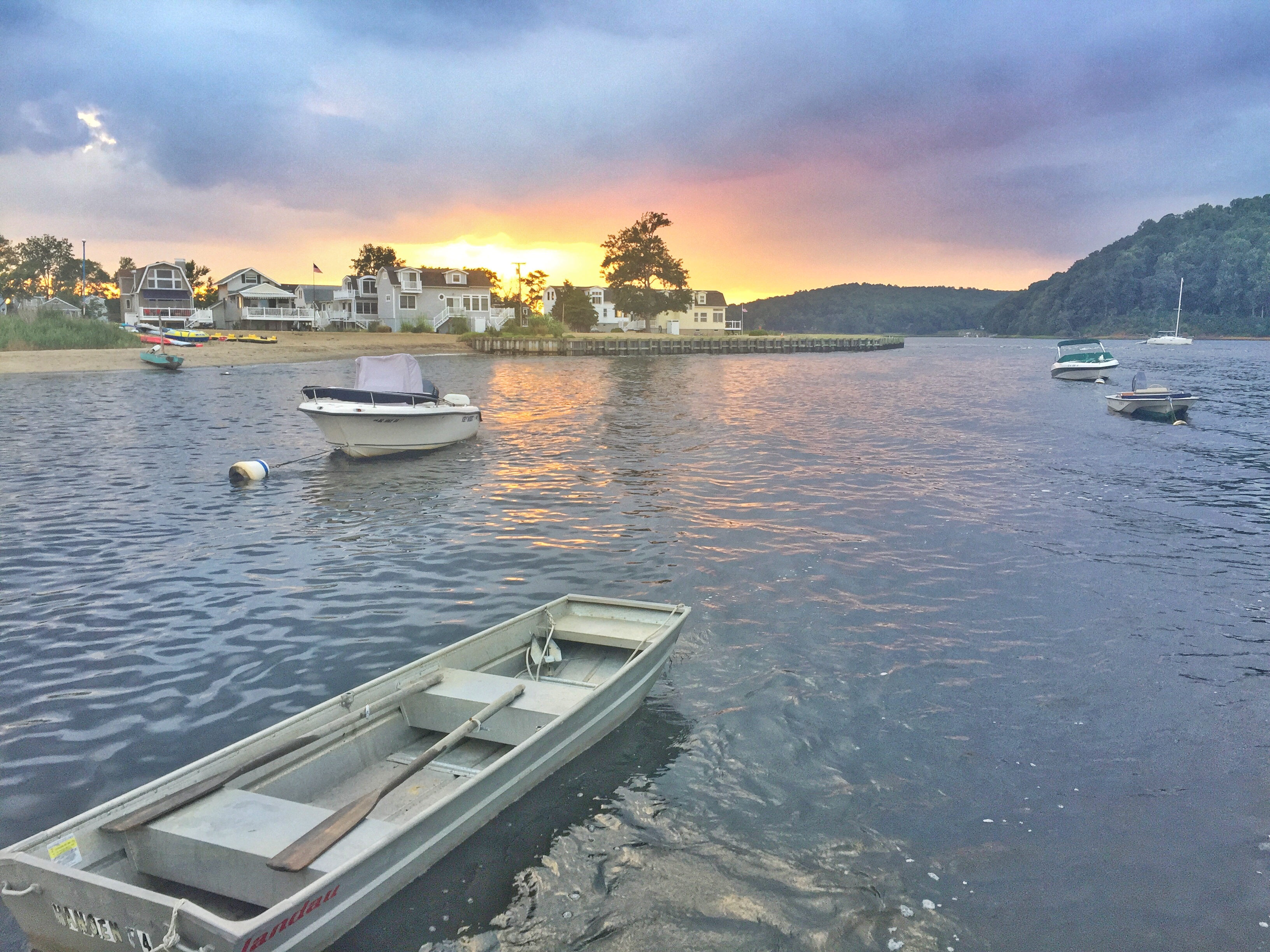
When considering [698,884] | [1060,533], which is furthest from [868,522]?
[698,884]

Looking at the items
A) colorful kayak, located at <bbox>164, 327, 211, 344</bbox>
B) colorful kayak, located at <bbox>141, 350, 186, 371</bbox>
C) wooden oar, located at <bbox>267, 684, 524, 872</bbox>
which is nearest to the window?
colorful kayak, located at <bbox>164, 327, 211, 344</bbox>

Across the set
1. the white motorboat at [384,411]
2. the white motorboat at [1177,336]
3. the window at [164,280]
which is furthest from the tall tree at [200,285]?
the white motorboat at [1177,336]

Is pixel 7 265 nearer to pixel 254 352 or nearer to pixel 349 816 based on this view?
pixel 254 352

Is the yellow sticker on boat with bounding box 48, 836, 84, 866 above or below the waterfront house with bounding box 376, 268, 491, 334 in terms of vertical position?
below

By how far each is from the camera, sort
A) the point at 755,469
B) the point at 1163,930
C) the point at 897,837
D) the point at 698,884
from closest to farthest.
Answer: the point at 1163,930 < the point at 698,884 < the point at 897,837 < the point at 755,469

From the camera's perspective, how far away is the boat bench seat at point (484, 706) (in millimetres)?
7293

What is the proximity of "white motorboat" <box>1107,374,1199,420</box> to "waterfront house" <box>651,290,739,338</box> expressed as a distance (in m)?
105

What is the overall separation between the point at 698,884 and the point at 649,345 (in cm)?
10003

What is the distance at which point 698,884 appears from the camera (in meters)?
6.24

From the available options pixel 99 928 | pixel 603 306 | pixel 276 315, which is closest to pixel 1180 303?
pixel 603 306

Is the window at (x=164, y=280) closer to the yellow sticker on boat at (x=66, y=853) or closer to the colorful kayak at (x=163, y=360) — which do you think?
the colorful kayak at (x=163, y=360)

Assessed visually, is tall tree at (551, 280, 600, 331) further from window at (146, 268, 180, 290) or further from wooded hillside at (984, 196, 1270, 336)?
wooded hillside at (984, 196, 1270, 336)

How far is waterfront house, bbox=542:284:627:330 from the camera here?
446ft

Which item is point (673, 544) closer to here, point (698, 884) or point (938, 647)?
point (938, 647)
